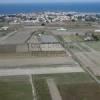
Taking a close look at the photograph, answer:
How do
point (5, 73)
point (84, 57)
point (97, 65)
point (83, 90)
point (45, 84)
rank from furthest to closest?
point (84, 57) → point (97, 65) → point (5, 73) → point (45, 84) → point (83, 90)

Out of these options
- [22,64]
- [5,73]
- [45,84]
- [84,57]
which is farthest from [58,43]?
[45,84]

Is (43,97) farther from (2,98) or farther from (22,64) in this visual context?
(22,64)

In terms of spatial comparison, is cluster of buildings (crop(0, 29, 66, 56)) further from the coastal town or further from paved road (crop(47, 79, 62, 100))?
paved road (crop(47, 79, 62, 100))

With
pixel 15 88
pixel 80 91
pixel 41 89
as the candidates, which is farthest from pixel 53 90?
pixel 15 88

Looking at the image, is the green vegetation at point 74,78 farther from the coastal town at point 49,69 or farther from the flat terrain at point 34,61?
the flat terrain at point 34,61

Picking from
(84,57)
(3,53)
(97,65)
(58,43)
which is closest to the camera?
(97,65)

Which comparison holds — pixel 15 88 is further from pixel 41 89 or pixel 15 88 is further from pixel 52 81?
pixel 52 81

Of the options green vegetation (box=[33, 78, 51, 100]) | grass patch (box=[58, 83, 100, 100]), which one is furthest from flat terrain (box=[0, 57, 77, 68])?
grass patch (box=[58, 83, 100, 100])
